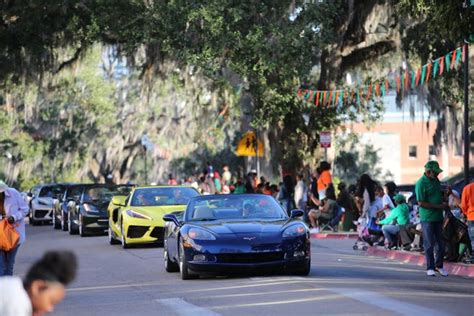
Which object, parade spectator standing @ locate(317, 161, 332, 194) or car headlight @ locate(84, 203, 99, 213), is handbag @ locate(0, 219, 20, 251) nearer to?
car headlight @ locate(84, 203, 99, 213)

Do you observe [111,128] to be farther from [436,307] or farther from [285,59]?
[436,307]

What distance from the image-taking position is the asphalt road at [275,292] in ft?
43.3

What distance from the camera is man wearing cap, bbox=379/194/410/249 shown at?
2289 centimetres

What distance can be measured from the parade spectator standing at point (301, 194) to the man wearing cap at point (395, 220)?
476 inches

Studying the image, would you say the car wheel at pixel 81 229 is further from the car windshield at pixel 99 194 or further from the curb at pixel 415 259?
→ the curb at pixel 415 259

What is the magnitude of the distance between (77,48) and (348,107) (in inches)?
357

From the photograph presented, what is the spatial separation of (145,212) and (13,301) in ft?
67.0

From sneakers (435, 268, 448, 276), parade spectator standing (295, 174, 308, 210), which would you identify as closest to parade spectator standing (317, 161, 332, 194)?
parade spectator standing (295, 174, 308, 210)

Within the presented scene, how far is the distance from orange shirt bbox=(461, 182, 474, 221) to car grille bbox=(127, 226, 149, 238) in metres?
8.63

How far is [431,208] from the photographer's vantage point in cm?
1795

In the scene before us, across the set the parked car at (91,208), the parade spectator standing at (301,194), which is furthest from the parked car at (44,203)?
the parade spectator standing at (301,194)

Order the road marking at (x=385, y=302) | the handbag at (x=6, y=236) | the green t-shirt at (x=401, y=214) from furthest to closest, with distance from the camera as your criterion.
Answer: the green t-shirt at (x=401, y=214) → the handbag at (x=6, y=236) → the road marking at (x=385, y=302)

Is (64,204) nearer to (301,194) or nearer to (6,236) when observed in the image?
(301,194)

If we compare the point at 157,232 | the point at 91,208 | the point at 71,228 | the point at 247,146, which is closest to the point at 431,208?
the point at 157,232
